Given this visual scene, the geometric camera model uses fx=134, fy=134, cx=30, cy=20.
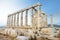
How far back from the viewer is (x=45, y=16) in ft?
76.0

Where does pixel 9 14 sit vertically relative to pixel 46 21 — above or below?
above

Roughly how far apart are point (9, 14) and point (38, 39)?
18700 millimetres

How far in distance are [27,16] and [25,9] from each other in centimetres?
113

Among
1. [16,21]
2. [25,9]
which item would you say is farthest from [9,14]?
[25,9]

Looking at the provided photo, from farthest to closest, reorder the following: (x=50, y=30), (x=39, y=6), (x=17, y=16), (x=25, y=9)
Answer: (x=17, y=16), (x=25, y=9), (x=39, y=6), (x=50, y=30)

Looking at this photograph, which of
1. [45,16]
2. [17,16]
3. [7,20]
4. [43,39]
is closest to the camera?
[43,39]

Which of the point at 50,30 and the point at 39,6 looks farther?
the point at 39,6

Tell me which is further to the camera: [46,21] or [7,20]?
[7,20]

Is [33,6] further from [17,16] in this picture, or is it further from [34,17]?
[17,16]

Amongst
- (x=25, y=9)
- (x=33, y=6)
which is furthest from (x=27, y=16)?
(x=33, y=6)

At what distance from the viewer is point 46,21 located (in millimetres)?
24109

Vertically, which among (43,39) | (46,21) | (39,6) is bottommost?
(43,39)

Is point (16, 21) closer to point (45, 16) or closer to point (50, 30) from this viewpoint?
point (45, 16)

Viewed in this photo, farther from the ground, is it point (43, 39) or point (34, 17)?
point (34, 17)
